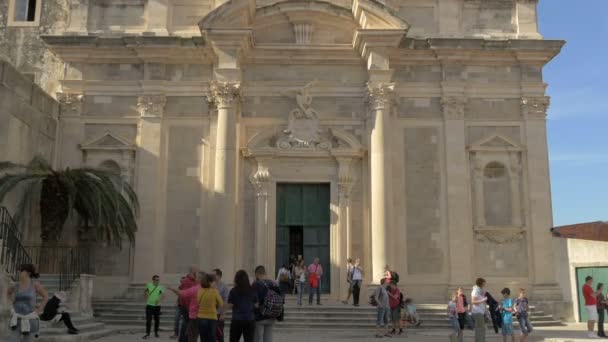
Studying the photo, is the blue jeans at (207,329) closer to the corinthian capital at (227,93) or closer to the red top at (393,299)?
the red top at (393,299)

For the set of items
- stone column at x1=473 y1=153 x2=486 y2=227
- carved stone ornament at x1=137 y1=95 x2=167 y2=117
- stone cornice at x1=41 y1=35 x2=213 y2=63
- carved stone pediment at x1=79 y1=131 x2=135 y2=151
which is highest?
stone cornice at x1=41 y1=35 x2=213 y2=63

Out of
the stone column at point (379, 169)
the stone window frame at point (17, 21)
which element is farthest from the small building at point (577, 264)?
the stone window frame at point (17, 21)

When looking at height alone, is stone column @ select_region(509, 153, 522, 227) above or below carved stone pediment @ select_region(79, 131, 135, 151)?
below

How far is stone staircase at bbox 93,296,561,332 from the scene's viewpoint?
54.7ft

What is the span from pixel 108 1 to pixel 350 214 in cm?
1014

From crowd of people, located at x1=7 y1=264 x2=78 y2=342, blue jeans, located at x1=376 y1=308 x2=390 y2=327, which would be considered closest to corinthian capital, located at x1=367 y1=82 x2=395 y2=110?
blue jeans, located at x1=376 y1=308 x2=390 y2=327

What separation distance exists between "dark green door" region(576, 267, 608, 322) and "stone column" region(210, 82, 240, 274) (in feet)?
33.1

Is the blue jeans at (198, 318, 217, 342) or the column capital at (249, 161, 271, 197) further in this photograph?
the column capital at (249, 161, 271, 197)

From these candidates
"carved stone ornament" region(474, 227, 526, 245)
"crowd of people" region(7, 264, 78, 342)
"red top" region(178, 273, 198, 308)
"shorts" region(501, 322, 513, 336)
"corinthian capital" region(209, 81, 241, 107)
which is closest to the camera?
"crowd of people" region(7, 264, 78, 342)

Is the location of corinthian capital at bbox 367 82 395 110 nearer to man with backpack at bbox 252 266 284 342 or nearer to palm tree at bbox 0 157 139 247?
palm tree at bbox 0 157 139 247

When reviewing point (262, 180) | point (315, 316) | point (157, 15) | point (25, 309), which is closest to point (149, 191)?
point (262, 180)

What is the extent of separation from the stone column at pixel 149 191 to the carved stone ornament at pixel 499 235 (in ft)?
30.8

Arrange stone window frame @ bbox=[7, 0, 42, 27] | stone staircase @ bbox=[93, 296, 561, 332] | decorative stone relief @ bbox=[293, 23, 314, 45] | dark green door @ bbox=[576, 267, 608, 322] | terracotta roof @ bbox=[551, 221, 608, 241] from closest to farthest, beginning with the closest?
stone staircase @ bbox=[93, 296, 561, 332], dark green door @ bbox=[576, 267, 608, 322], decorative stone relief @ bbox=[293, 23, 314, 45], terracotta roof @ bbox=[551, 221, 608, 241], stone window frame @ bbox=[7, 0, 42, 27]

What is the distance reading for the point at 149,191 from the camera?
19.6 m
